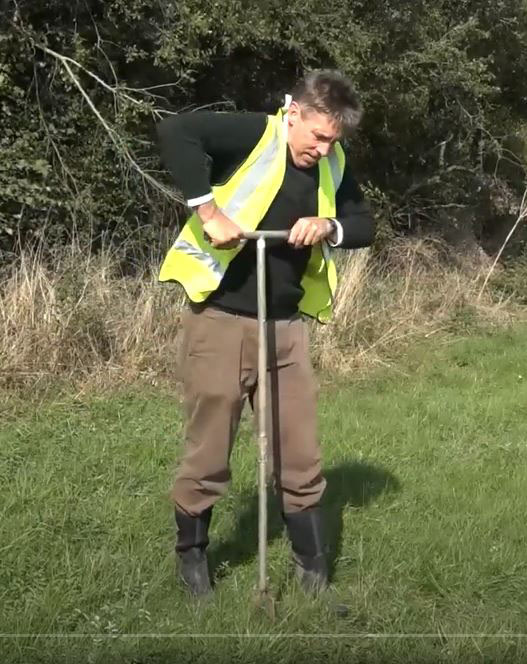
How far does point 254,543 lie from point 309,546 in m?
0.60

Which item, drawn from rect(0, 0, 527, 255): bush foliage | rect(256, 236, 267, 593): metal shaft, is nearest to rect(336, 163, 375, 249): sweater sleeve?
rect(256, 236, 267, 593): metal shaft

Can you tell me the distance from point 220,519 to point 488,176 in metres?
12.1

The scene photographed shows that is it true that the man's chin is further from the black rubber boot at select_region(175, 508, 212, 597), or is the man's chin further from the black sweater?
the black rubber boot at select_region(175, 508, 212, 597)

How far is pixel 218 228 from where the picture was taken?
3.56 metres

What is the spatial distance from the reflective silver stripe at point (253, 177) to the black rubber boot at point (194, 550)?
4.24 feet

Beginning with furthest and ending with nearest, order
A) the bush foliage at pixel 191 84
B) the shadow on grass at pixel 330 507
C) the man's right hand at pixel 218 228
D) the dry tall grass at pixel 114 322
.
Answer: the bush foliage at pixel 191 84
the dry tall grass at pixel 114 322
the shadow on grass at pixel 330 507
the man's right hand at pixel 218 228

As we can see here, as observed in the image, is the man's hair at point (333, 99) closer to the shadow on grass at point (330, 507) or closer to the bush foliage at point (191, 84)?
the shadow on grass at point (330, 507)

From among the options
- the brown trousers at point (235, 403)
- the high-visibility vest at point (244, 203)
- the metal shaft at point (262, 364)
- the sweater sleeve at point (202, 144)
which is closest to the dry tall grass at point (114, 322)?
the brown trousers at point (235, 403)

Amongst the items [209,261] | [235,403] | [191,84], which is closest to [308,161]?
[209,261]

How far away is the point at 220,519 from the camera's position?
16.0 feet

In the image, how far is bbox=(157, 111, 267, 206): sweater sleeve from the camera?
11.7ft

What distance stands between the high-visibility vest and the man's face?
0.04 m

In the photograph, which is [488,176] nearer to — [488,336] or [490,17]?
[490,17]

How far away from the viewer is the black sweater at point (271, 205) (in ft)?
11.7
